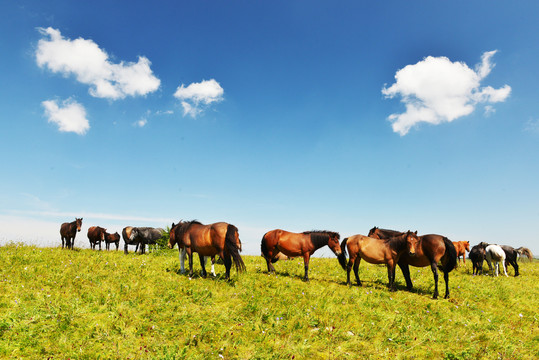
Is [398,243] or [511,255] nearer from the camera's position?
[398,243]

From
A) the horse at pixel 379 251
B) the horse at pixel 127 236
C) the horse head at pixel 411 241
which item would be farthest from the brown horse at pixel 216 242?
the horse at pixel 127 236

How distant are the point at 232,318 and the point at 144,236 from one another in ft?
61.3

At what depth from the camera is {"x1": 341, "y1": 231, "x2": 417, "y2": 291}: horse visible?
1285 centimetres

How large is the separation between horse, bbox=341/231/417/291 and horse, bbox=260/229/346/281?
0.73 metres

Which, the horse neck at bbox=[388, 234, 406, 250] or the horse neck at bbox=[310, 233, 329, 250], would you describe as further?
the horse neck at bbox=[310, 233, 329, 250]

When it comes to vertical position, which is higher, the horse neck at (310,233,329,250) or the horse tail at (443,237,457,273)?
the horse neck at (310,233,329,250)

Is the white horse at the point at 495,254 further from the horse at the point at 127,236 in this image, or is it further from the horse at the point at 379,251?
the horse at the point at 127,236

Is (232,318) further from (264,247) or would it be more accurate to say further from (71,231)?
(71,231)

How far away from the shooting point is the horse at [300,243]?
1398 cm

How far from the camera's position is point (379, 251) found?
13102 mm

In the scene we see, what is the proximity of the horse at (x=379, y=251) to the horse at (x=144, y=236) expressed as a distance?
17.1 m

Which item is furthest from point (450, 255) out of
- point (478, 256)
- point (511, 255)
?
point (511, 255)

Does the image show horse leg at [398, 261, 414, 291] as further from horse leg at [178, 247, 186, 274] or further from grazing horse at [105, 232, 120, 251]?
grazing horse at [105, 232, 120, 251]

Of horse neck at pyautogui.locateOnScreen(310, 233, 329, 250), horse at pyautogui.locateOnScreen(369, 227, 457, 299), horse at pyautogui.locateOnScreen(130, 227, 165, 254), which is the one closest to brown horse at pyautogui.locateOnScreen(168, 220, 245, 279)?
horse neck at pyautogui.locateOnScreen(310, 233, 329, 250)
